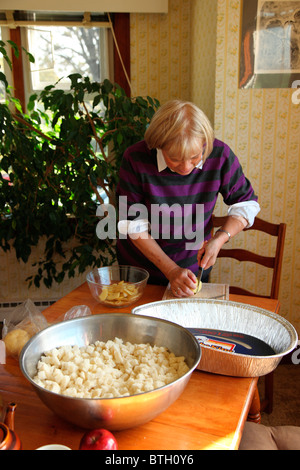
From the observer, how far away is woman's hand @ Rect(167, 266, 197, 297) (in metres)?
1.47

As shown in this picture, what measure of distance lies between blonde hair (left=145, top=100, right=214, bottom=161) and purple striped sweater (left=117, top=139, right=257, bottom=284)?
0.66 ft

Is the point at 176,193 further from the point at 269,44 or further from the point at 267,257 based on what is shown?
the point at 269,44

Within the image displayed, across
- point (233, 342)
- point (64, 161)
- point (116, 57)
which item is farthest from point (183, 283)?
point (116, 57)

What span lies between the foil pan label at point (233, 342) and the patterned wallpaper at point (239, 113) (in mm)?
1450

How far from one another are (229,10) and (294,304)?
5.83 ft

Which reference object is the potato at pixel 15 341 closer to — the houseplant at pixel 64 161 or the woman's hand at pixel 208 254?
the woman's hand at pixel 208 254

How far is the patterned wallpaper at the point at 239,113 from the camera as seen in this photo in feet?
8.02


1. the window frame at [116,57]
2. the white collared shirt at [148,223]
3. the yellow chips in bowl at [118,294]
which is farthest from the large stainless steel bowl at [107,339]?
the window frame at [116,57]

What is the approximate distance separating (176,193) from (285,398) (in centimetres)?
146

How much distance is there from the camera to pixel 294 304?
2.76m

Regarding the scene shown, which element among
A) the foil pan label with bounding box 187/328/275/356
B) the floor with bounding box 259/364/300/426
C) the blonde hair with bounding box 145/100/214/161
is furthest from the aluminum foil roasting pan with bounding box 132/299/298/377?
the floor with bounding box 259/364/300/426

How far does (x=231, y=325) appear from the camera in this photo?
1308 mm

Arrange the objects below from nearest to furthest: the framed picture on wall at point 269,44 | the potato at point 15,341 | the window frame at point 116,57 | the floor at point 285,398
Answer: the potato at point 15,341, the floor at point 285,398, the framed picture on wall at point 269,44, the window frame at point 116,57

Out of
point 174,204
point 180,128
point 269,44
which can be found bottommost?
point 174,204
